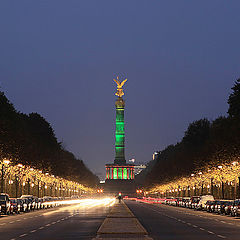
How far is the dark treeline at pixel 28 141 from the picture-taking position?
95875 mm

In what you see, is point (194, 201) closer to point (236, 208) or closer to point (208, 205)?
point (208, 205)

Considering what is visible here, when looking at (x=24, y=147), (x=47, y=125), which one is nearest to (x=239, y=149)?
(x=24, y=147)

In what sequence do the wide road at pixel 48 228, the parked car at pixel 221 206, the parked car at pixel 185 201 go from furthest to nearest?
the parked car at pixel 185 201 < the parked car at pixel 221 206 < the wide road at pixel 48 228

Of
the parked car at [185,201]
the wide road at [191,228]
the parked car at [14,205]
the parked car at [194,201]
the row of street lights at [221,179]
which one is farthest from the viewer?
the parked car at [185,201]

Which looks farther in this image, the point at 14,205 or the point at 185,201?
the point at 185,201

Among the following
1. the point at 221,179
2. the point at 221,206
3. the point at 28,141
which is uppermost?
the point at 28,141

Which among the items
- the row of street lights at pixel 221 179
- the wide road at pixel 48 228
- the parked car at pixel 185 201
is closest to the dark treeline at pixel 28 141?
the parked car at pixel 185 201

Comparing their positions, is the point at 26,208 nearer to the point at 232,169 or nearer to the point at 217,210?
the point at 217,210

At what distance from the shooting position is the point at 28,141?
126312 mm

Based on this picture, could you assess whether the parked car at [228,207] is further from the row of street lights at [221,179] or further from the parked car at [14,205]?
the parked car at [14,205]

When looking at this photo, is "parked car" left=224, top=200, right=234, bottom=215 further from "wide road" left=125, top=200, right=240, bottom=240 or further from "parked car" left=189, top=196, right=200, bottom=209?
"parked car" left=189, top=196, right=200, bottom=209

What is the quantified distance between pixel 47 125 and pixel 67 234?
139 m

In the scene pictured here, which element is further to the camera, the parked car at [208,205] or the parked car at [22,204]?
the parked car at [208,205]

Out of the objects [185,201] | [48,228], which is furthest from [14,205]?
[185,201]
